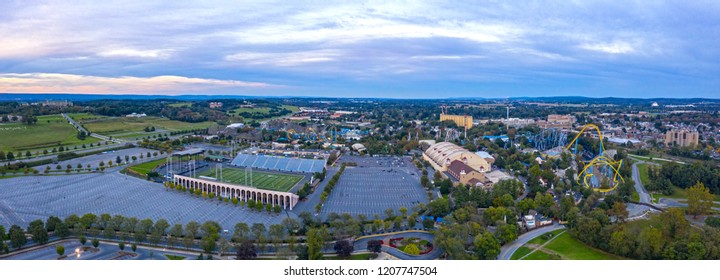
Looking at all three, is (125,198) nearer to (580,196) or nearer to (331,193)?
(331,193)

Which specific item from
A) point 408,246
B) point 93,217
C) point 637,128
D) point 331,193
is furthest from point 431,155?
point 637,128

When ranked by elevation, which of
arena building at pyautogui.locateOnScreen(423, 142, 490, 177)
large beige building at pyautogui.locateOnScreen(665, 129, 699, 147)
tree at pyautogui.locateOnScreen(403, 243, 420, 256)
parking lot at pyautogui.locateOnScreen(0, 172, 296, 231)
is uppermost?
large beige building at pyautogui.locateOnScreen(665, 129, 699, 147)

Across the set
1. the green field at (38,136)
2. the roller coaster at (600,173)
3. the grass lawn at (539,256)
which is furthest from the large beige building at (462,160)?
the green field at (38,136)

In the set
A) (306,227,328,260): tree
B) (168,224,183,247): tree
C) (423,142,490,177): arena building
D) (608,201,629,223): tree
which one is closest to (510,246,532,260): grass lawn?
(608,201,629,223): tree

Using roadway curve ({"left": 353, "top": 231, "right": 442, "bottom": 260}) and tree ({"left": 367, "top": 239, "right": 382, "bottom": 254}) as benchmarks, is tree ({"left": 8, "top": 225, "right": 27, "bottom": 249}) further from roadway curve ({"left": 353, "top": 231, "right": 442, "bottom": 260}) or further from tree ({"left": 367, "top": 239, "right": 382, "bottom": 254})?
tree ({"left": 367, "top": 239, "right": 382, "bottom": 254})

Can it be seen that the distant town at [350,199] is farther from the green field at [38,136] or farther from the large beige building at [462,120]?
the large beige building at [462,120]

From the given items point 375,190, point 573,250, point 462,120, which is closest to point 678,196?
point 573,250
